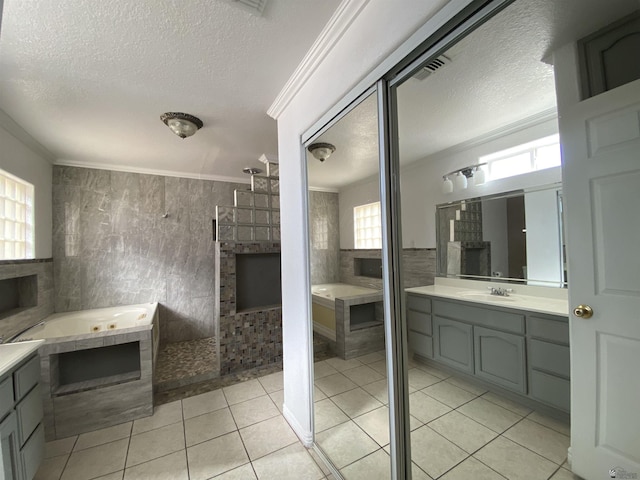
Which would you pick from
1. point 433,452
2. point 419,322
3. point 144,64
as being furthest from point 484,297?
point 144,64

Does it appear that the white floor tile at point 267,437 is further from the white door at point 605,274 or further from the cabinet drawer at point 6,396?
the white door at point 605,274

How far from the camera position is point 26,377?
145 cm

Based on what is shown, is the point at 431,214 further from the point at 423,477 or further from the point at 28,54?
the point at 28,54

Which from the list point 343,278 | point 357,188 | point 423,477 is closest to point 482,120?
point 357,188

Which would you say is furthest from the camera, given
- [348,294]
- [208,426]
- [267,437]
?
[208,426]

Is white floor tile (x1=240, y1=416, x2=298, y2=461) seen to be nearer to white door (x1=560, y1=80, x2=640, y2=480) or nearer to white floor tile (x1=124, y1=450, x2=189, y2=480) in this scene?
white floor tile (x1=124, y1=450, x2=189, y2=480)

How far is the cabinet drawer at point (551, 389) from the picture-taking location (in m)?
0.83

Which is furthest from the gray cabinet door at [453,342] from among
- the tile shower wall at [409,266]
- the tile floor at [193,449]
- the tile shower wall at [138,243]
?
the tile shower wall at [138,243]

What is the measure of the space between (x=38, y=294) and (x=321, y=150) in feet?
11.1

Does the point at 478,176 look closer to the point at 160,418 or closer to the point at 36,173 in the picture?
the point at 160,418

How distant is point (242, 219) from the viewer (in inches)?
118

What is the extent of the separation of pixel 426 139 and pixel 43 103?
2.78 meters

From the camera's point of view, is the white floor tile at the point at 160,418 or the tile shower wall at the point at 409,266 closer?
the tile shower wall at the point at 409,266

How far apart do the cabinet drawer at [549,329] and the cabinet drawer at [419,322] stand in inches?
16.1
